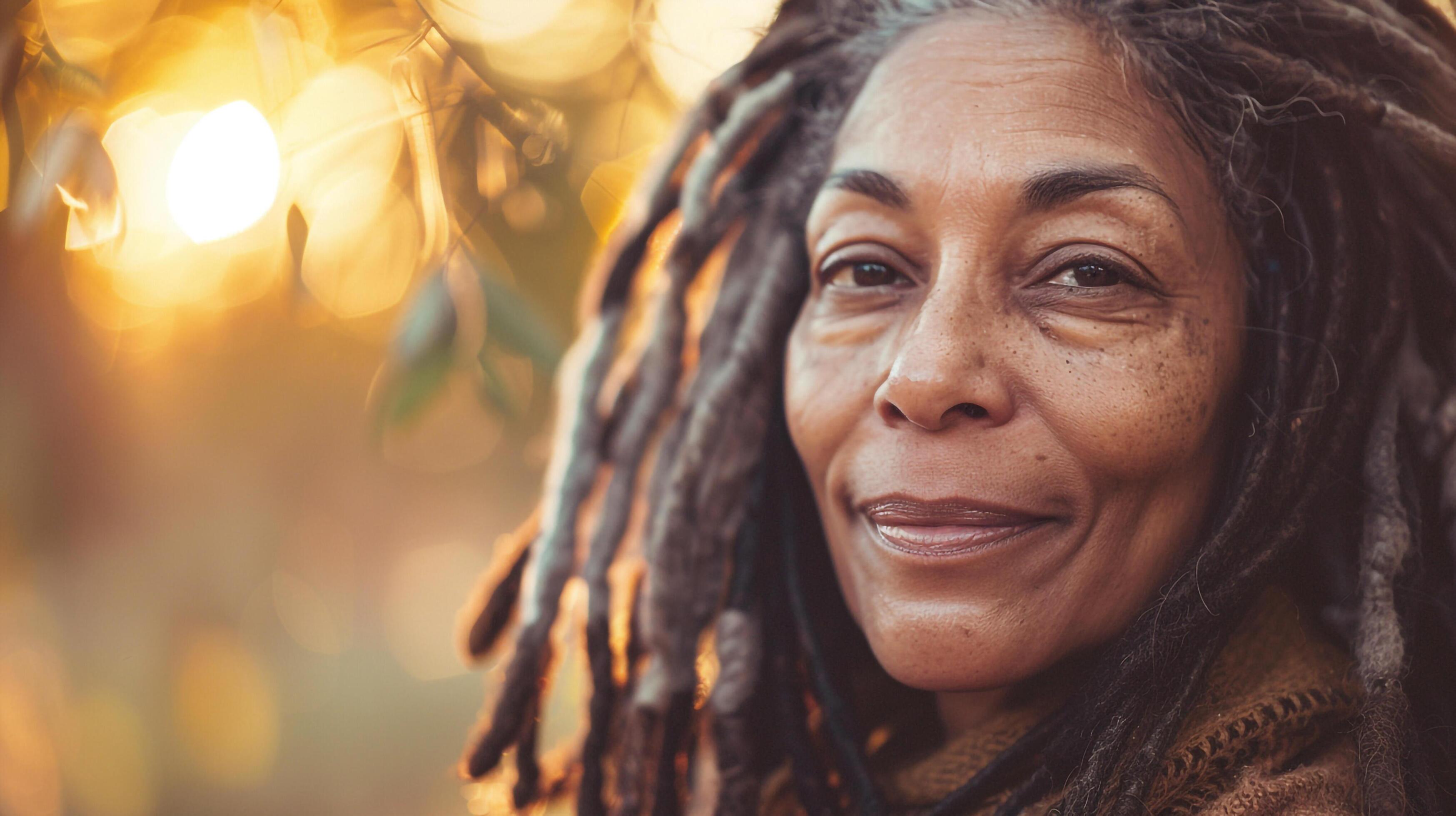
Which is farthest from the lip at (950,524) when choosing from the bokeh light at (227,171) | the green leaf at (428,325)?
the bokeh light at (227,171)

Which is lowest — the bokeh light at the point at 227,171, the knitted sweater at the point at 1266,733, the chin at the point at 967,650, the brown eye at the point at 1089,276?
the knitted sweater at the point at 1266,733

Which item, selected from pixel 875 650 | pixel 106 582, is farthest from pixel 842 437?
pixel 106 582

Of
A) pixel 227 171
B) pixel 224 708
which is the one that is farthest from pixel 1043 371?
pixel 224 708

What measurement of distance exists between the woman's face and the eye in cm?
9

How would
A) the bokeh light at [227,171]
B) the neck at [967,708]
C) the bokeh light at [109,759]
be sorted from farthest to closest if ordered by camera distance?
1. the bokeh light at [109,759]
2. the bokeh light at [227,171]
3. the neck at [967,708]

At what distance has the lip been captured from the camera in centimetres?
142

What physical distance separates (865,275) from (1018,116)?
34cm

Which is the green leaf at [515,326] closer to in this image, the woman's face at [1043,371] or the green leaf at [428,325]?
the green leaf at [428,325]

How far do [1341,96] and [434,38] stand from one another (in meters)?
1.65

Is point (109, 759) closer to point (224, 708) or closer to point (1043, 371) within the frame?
point (224, 708)

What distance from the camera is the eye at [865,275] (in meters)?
1.61

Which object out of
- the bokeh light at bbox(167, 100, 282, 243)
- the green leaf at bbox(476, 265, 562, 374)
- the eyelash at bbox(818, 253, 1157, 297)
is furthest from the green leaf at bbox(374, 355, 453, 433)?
the eyelash at bbox(818, 253, 1157, 297)

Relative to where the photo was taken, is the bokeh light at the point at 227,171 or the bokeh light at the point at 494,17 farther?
the bokeh light at the point at 494,17

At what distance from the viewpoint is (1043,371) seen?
1.40m
